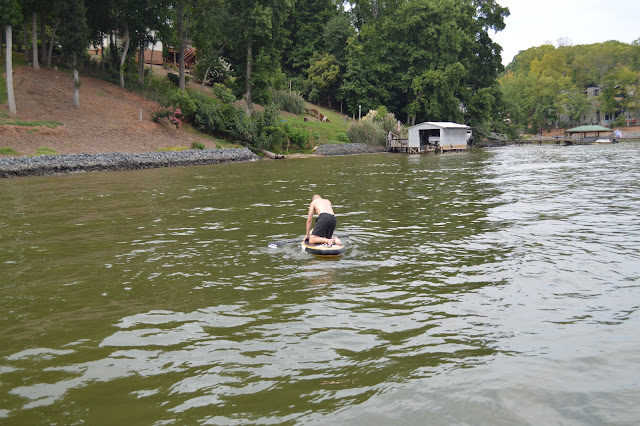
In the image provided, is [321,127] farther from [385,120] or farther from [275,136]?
[275,136]

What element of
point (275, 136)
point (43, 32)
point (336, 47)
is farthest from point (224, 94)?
point (336, 47)

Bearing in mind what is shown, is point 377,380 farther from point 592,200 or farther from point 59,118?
point 59,118

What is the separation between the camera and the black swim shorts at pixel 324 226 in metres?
11.9

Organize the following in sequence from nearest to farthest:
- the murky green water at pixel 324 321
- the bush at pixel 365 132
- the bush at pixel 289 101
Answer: the murky green water at pixel 324 321
the bush at pixel 365 132
the bush at pixel 289 101

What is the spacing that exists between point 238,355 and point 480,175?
27.2m

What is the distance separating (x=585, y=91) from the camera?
126 meters

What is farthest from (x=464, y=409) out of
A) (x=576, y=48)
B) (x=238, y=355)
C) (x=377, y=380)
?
(x=576, y=48)

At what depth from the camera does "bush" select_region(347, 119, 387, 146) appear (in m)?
64.9

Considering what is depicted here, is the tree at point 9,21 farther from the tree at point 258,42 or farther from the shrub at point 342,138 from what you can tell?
the shrub at point 342,138

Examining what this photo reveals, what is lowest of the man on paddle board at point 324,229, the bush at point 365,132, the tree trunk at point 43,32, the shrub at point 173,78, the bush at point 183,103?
the man on paddle board at point 324,229

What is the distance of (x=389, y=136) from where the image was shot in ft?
217

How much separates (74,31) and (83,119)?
699 cm

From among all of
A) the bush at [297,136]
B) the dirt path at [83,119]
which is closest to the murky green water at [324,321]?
the dirt path at [83,119]

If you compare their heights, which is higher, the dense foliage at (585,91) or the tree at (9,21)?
the dense foliage at (585,91)
